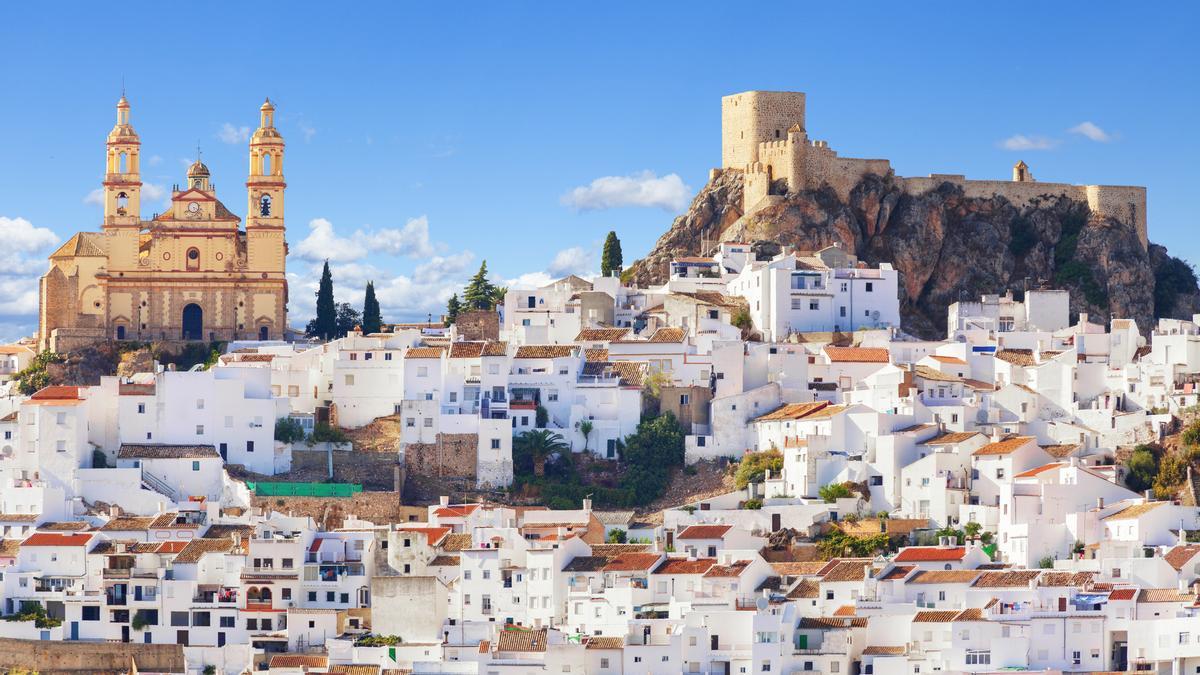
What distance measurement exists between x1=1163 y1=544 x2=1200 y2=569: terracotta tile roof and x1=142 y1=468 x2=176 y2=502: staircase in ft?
77.3

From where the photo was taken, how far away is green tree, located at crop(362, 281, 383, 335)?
83.8 m

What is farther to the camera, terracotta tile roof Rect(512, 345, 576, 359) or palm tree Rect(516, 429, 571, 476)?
terracotta tile roof Rect(512, 345, 576, 359)

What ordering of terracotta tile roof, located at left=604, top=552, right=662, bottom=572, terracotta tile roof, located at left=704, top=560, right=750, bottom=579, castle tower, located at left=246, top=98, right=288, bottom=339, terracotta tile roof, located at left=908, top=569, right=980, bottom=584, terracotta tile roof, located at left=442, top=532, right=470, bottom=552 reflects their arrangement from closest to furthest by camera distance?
1. terracotta tile roof, located at left=908, top=569, right=980, bottom=584
2. terracotta tile roof, located at left=704, top=560, right=750, bottom=579
3. terracotta tile roof, located at left=604, top=552, right=662, bottom=572
4. terracotta tile roof, located at left=442, top=532, right=470, bottom=552
5. castle tower, located at left=246, top=98, right=288, bottom=339

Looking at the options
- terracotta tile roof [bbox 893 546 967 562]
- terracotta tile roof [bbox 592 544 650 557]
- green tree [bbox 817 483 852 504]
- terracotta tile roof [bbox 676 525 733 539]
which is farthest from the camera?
green tree [bbox 817 483 852 504]

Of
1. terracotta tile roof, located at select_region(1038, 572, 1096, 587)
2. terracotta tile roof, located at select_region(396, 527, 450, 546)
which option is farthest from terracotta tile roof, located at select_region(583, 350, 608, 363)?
terracotta tile roof, located at select_region(1038, 572, 1096, 587)

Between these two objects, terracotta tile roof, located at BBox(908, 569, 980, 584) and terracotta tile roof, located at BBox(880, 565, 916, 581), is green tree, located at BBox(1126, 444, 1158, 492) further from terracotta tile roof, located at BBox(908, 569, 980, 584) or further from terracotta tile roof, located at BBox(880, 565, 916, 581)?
terracotta tile roof, located at BBox(880, 565, 916, 581)

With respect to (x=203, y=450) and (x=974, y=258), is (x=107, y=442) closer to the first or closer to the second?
(x=203, y=450)

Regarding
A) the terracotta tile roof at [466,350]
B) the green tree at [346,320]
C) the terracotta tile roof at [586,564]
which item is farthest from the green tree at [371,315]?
the terracotta tile roof at [586,564]

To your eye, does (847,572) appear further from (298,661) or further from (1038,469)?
(298,661)

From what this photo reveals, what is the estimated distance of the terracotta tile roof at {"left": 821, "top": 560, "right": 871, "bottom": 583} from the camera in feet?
188

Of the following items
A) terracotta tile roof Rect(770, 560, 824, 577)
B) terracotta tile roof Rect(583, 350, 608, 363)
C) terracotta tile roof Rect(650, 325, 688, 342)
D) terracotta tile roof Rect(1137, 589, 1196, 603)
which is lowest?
terracotta tile roof Rect(1137, 589, 1196, 603)

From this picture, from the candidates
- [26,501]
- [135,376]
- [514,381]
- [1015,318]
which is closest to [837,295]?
[1015,318]

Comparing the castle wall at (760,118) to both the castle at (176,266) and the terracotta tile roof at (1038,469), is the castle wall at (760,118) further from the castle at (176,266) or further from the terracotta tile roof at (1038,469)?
the terracotta tile roof at (1038,469)

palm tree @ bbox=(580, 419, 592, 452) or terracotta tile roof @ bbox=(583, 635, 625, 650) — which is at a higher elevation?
palm tree @ bbox=(580, 419, 592, 452)
